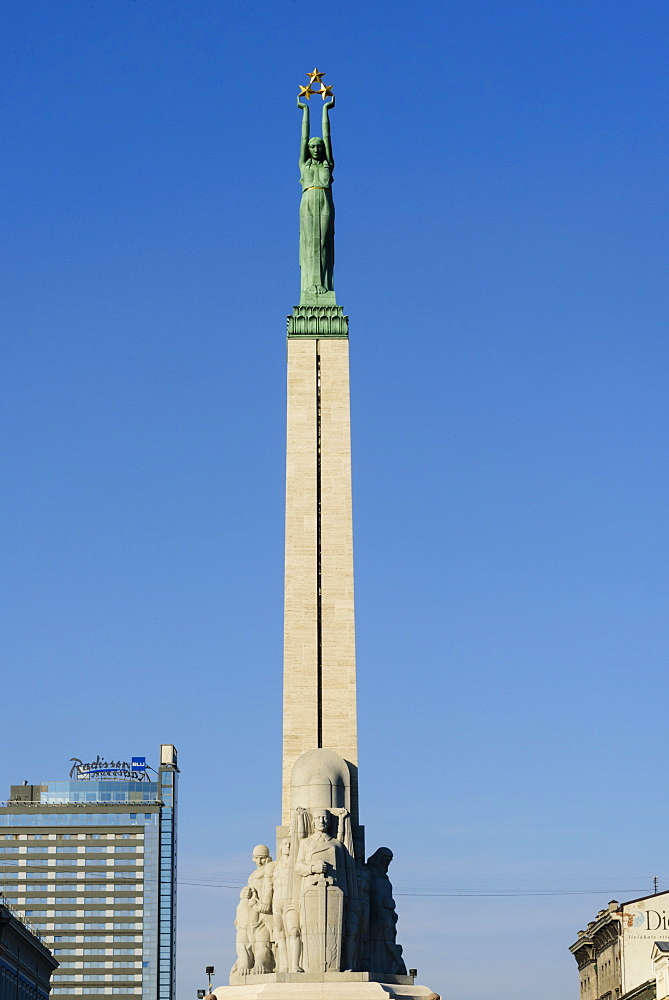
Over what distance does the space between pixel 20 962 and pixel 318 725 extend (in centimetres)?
5645

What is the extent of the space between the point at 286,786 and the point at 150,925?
118037 mm

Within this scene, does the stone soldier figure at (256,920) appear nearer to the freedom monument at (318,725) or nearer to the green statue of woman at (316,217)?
the freedom monument at (318,725)

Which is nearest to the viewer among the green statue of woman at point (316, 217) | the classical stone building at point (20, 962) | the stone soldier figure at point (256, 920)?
the stone soldier figure at point (256, 920)

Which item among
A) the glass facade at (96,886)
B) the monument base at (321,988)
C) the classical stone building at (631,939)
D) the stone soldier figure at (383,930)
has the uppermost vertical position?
the glass facade at (96,886)

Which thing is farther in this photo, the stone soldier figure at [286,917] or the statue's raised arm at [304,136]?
the statue's raised arm at [304,136]

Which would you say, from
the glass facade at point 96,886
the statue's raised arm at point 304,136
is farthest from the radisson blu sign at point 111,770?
the statue's raised arm at point 304,136

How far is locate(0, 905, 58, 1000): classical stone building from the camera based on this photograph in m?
84.8

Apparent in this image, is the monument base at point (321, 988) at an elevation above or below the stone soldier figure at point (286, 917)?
below

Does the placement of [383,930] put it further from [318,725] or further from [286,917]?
[318,725]

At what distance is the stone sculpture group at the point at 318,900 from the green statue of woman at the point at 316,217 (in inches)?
589

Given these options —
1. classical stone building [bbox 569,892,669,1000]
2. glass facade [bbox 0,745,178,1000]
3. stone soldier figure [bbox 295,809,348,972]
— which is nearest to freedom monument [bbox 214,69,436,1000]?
stone soldier figure [bbox 295,809,348,972]

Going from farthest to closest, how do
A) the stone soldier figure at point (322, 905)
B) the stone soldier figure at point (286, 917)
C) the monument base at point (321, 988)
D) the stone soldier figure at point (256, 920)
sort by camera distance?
the stone soldier figure at point (256, 920), the stone soldier figure at point (286, 917), the stone soldier figure at point (322, 905), the monument base at point (321, 988)

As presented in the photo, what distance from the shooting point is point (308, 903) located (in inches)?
1495

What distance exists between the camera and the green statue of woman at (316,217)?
4819 cm
